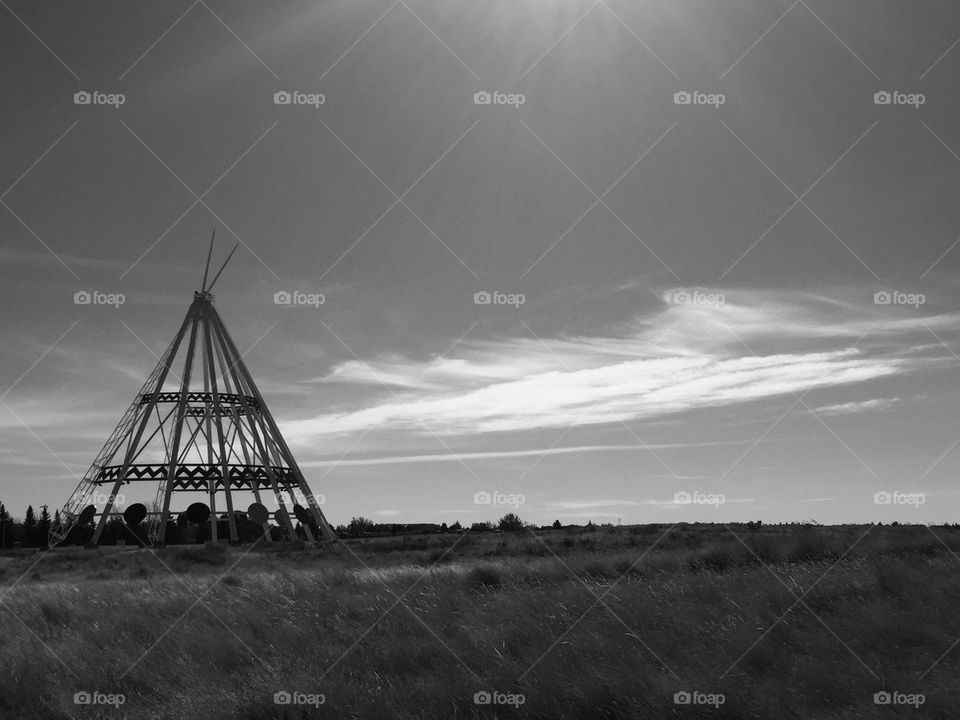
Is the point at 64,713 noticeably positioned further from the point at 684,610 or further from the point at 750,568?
the point at 750,568

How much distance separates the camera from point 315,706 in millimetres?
7918

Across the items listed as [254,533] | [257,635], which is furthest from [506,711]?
[254,533]

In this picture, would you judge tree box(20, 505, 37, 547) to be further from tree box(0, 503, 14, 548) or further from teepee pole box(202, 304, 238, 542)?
teepee pole box(202, 304, 238, 542)

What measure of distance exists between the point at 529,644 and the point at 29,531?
88.6m

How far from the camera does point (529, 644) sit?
9133mm

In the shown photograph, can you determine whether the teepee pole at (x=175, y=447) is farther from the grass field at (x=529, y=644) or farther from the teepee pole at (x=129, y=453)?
the grass field at (x=529, y=644)

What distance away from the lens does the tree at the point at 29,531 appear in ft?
238

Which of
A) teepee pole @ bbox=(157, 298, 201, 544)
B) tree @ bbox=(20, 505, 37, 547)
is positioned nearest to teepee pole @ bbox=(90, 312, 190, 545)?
teepee pole @ bbox=(157, 298, 201, 544)

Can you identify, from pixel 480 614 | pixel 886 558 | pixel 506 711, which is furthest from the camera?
pixel 886 558

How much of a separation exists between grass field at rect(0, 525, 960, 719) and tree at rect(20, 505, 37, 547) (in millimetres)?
60778

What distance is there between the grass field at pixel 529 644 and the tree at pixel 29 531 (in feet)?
199

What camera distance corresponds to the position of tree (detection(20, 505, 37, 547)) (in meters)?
72.5

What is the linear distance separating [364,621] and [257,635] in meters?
1.46

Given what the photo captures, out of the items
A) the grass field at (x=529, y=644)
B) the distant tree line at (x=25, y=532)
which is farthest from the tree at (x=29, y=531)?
the grass field at (x=529, y=644)
